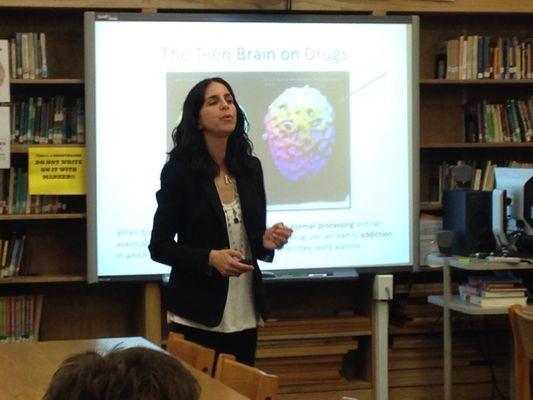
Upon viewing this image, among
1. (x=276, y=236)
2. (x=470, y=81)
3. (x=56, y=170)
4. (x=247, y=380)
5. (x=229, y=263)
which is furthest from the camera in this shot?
(x=470, y=81)

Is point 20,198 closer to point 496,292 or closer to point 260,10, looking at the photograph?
point 260,10

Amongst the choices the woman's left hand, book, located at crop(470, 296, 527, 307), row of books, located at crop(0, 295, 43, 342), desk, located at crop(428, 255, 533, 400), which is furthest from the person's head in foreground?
row of books, located at crop(0, 295, 43, 342)

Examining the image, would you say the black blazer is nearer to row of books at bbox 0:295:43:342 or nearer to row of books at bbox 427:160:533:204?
row of books at bbox 0:295:43:342

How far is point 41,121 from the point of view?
199 inches

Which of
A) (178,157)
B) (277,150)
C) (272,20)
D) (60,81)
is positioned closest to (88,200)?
(60,81)

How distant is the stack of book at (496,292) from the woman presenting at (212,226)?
1.79 metres

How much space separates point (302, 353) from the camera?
5.22 meters

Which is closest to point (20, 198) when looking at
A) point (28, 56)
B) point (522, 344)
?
point (28, 56)

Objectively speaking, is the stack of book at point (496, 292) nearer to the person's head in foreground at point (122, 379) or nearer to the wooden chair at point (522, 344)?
the wooden chair at point (522, 344)

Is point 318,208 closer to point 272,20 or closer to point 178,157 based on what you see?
point 272,20

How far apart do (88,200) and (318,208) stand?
3.85 ft

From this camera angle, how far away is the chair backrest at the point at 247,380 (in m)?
2.32

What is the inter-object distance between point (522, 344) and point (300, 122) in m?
2.02

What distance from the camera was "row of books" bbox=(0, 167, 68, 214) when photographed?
16.5 ft
